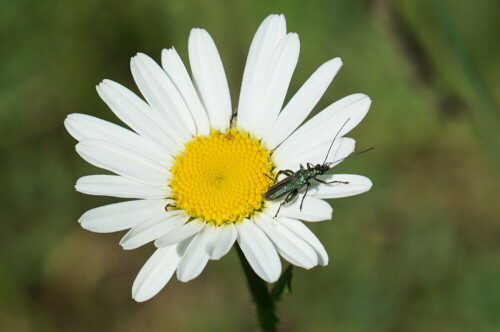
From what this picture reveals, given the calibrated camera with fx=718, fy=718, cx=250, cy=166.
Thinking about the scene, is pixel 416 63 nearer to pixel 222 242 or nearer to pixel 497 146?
pixel 497 146

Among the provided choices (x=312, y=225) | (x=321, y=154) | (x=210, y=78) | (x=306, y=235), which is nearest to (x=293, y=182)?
(x=321, y=154)

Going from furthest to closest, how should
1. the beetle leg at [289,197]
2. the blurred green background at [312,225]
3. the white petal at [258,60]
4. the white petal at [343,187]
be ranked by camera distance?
the blurred green background at [312,225], the white petal at [258,60], the beetle leg at [289,197], the white petal at [343,187]

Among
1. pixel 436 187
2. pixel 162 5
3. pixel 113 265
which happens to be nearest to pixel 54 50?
pixel 162 5

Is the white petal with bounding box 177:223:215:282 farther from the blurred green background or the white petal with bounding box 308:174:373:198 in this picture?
the blurred green background

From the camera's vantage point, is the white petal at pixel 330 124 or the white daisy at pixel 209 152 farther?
the white petal at pixel 330 124

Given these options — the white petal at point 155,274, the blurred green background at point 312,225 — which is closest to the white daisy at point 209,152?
the white petal at point 155,274

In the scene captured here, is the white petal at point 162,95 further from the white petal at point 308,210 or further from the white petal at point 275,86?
the white petal at point 308,210

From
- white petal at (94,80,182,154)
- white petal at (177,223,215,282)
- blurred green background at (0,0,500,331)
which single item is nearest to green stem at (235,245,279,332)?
white petal at (177,223,215,282)
